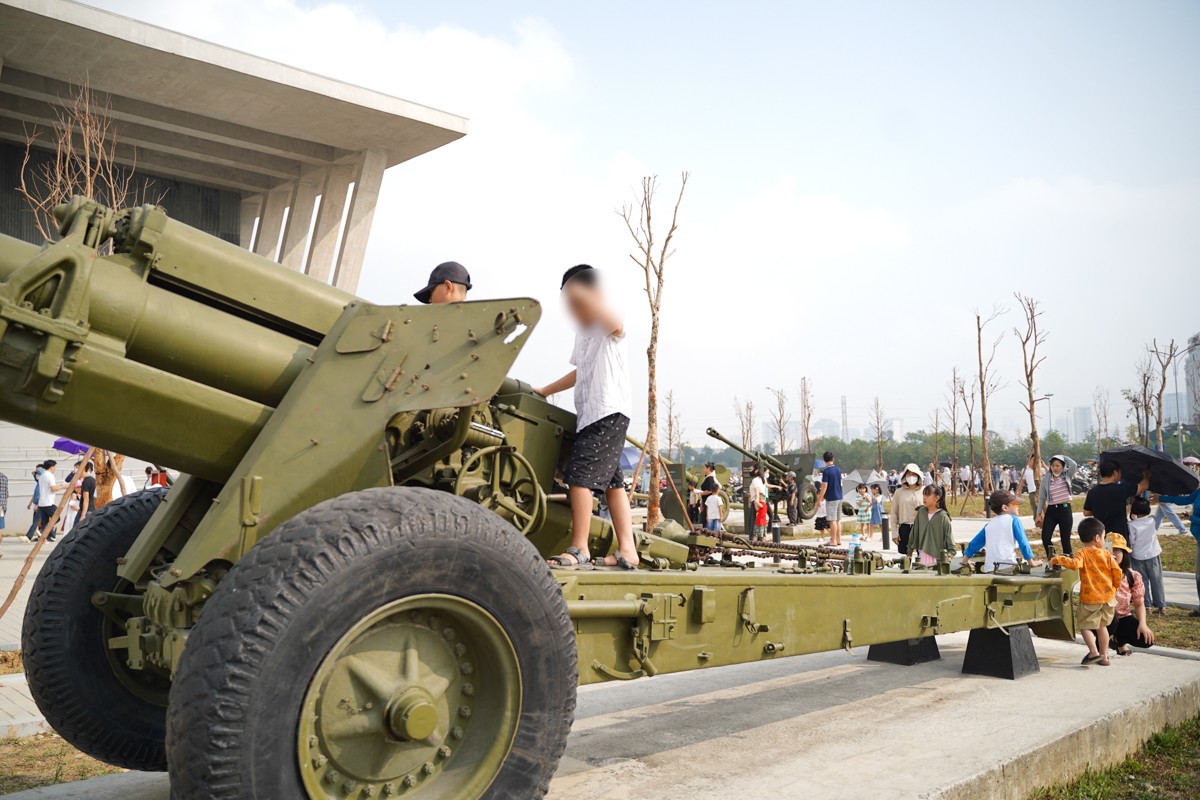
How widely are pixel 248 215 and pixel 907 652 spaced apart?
104 feet

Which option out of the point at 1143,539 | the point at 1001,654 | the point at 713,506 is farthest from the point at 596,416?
the point at 713,506

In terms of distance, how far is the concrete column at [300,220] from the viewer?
28734 millimetres

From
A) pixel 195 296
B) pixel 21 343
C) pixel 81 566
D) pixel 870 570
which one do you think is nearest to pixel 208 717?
pixel 21 343

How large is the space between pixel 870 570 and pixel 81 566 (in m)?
3.30

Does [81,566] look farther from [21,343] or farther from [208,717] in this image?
[208,717]

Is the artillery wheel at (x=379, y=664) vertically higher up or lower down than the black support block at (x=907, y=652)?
higher up

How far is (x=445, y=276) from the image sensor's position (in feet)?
12.9

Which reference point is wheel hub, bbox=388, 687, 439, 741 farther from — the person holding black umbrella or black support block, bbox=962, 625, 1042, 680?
the person holding black umbrella

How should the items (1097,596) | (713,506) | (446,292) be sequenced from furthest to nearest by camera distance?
(713,506), (1097,596), (446,292)

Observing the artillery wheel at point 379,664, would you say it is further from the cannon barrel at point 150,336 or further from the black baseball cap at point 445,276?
the black baseball cap at point 445,276

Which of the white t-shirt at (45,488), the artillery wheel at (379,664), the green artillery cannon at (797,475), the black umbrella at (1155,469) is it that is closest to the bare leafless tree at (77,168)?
the artillery wheel at (379,664)

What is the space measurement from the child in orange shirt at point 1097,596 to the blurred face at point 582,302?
12.5 feet

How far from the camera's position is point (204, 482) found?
3.36 metres

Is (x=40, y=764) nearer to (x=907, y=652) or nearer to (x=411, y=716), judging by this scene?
(x=411, y=716)
